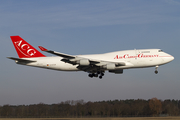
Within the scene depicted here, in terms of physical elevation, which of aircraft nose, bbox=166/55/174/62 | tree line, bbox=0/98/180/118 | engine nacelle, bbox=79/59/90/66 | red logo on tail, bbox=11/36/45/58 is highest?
red logo on tail, bbox=11/36/45/58

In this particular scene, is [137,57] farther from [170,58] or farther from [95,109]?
[95,109]

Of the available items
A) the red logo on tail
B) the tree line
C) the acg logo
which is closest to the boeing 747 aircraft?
the red logo on tail

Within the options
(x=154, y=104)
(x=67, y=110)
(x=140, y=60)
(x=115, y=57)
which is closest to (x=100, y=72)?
(x=115, y=57)

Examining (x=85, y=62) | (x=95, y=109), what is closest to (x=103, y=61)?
(x=85, y=62)

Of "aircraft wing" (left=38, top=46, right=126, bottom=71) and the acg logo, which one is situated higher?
the acg logo

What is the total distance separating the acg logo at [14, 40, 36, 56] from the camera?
160 ft

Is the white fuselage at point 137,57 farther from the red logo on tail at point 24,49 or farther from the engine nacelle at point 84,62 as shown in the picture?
the red logo on tail at point 24,49

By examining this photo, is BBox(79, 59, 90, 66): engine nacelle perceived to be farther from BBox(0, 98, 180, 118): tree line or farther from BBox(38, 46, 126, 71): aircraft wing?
BBox(0, 98, 180, 118): tree line

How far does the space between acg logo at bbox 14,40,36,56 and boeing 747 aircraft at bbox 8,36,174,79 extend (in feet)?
6.83

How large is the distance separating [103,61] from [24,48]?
17141mm

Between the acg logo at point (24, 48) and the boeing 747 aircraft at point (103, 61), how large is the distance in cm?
208

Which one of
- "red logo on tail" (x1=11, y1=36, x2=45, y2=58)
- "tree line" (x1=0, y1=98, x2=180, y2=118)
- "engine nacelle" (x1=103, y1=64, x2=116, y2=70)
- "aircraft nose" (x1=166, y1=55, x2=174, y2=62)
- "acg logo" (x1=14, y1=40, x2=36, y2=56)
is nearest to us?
"engine nacelle" (x1=103, y1=64, x2=116, y2=70)

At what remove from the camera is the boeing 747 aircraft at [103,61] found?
41656mm

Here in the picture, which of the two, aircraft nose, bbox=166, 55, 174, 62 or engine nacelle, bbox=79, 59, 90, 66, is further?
aircraft nose, bbox=166, 55, 174, 62
